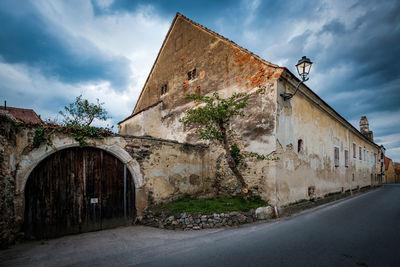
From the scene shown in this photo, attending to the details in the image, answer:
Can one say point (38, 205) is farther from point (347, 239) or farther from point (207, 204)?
point (347, 239)

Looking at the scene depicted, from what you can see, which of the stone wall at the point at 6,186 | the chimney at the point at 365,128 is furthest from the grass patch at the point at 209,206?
the chimney at the point at 365,128

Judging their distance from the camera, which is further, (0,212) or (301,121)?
(301,121)

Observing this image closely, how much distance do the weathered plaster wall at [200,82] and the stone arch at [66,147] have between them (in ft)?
14.1

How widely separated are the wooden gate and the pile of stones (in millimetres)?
781

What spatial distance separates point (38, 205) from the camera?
192 inches

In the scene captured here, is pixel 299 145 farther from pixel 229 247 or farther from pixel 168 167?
pixel 229 247

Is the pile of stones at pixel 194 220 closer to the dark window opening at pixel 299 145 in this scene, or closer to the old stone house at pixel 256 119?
the old stone house at pixel 256 119

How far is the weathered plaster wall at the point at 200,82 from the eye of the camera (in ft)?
25.7

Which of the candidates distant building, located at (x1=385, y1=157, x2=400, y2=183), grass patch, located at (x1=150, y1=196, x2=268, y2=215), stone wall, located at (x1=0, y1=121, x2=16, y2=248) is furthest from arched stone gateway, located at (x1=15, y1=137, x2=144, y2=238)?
distant building, located at (x1=385, y1=157, x2=400, y2=183)

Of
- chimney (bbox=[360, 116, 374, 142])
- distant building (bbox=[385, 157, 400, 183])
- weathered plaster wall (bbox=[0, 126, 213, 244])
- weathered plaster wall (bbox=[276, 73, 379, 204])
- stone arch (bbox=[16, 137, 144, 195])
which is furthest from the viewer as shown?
distant building (bbox=[385, 157, 400, 183])

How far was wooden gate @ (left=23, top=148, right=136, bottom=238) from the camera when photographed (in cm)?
489

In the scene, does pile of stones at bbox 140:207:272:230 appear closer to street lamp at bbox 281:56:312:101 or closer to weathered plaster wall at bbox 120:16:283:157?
weathered plaster wall at bbox 120:16:283:157

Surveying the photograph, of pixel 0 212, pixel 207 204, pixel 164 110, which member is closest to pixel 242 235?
pixel 207 204

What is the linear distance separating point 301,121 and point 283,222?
197 inches
